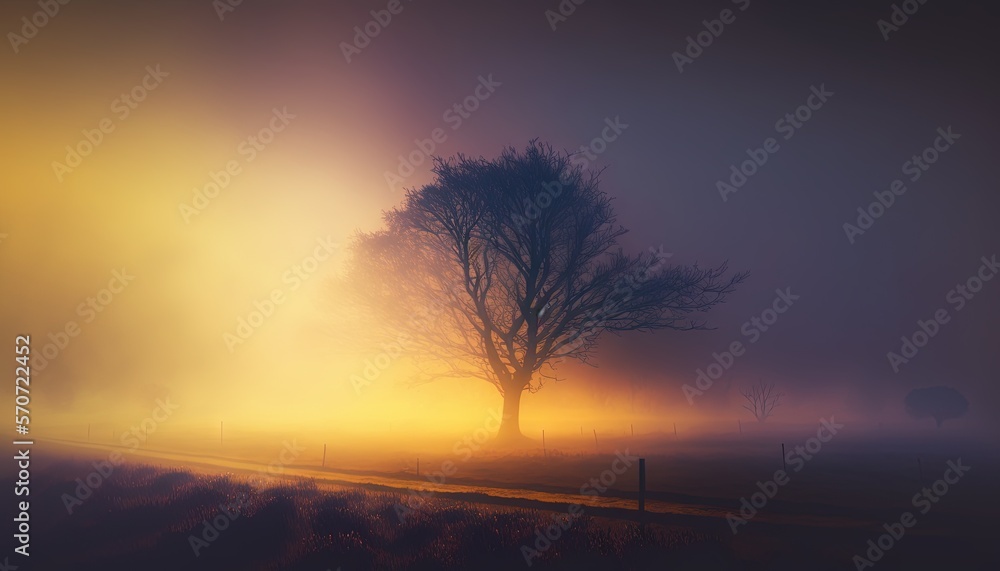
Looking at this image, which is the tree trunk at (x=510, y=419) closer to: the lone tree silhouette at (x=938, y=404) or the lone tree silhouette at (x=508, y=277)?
the lone tree silhouette at (x=508, y=277)

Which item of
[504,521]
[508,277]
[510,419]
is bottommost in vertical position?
[504,521]

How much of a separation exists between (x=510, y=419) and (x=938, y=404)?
62.4 metres

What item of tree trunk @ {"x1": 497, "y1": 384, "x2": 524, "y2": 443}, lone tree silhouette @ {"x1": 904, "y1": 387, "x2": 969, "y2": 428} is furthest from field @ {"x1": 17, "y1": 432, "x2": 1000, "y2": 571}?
lone tree silhouette @ {"x1": 904, "y1": 387, "x2": 969, "y2": 428}

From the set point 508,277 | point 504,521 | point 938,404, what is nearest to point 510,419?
point 508,277

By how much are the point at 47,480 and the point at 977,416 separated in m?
138

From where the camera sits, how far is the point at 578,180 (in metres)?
33.2

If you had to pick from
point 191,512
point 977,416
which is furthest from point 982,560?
point 977,416

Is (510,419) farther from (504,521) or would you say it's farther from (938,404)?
(938,404)

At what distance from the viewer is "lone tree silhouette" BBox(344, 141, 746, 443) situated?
32.2m

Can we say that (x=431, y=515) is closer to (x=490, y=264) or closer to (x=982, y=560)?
(x=982, y=560)

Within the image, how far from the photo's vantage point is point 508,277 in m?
35.5

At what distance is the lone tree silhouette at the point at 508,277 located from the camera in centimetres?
3222

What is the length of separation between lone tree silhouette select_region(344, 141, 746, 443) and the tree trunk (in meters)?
0.06

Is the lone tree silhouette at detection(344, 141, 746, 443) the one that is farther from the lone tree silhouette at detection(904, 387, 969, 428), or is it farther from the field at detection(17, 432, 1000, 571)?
the lone tree silhouette at detection(904, 387, 969, 428)
